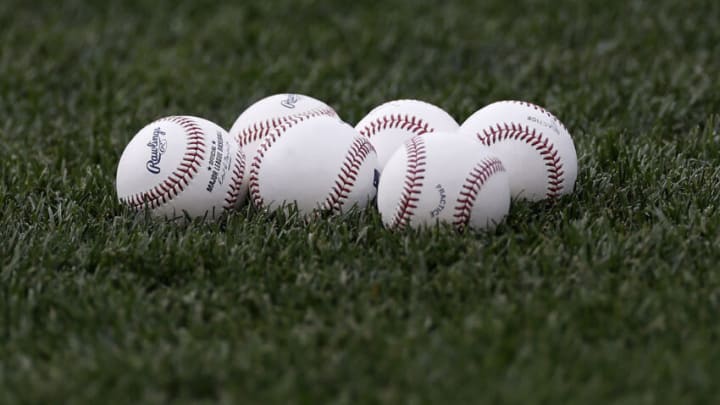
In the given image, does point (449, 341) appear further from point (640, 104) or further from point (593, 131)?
point (640, 104)

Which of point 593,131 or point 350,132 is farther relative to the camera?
point 593,131

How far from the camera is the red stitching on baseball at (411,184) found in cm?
403

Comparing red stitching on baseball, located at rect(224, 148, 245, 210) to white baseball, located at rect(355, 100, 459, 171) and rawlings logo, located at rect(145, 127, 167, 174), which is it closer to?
rawlings logo, located at rect(145, 127, 167, 174)

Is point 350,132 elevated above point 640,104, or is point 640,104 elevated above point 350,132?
point 640,104

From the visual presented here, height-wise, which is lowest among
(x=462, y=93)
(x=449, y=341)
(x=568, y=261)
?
(x=449, y=341)

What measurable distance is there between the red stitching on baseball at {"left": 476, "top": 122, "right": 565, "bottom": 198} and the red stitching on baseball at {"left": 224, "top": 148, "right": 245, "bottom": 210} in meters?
1.01

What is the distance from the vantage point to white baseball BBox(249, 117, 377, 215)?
4.23 metres

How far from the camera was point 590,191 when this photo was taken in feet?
15.1

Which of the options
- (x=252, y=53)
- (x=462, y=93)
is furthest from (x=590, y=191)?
(x=252, y=53)

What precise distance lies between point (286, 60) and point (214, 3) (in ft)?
5.05

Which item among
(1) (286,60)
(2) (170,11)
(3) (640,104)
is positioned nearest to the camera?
(3) (640,104)

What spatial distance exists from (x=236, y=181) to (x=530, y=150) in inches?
48.7

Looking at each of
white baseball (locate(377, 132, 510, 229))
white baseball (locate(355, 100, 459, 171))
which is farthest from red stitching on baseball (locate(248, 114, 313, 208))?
white baseball (locate(377, 132, 510, 229))

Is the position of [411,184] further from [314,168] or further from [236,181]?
[236,181]
